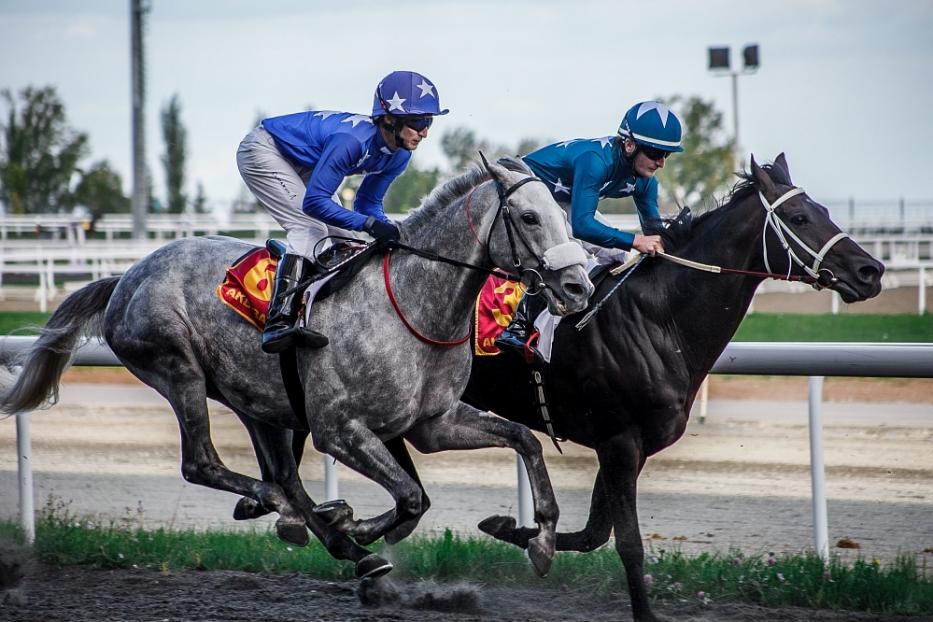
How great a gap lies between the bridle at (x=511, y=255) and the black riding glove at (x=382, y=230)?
24 mm

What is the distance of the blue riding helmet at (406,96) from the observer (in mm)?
4406

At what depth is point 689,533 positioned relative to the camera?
5.67 m

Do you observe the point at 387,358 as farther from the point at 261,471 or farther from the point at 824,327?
the point at 824,327

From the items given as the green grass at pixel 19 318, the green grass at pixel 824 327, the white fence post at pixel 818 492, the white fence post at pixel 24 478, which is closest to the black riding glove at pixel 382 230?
the white fence post at pixel 818 492

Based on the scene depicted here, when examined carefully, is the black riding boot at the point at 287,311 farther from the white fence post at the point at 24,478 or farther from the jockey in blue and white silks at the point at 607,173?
the white fence post at the point at 24,478

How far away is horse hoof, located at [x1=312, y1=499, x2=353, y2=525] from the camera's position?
14.6ft

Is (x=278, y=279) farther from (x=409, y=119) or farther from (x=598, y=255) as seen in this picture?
(x=598, y=255)

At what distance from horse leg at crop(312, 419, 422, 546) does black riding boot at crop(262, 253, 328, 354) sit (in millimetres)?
340

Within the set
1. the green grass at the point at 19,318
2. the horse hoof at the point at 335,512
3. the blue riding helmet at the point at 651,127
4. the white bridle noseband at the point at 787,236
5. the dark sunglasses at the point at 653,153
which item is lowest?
the horse hoof at the point at 335,512

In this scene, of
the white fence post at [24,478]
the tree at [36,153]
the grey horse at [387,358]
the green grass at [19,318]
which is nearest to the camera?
the grey horse at [387,358]

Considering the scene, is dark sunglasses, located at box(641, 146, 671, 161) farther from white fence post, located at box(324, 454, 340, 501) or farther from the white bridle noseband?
white fence post, located at box(324, 454, 340, 501)

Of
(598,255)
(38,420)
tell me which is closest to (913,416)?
(598,255)

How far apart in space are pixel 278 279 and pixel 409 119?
80 centimetres

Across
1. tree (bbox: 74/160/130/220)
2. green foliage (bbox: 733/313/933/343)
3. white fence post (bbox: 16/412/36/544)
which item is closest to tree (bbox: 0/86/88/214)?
tree (bbox: 74/160/130/220)
